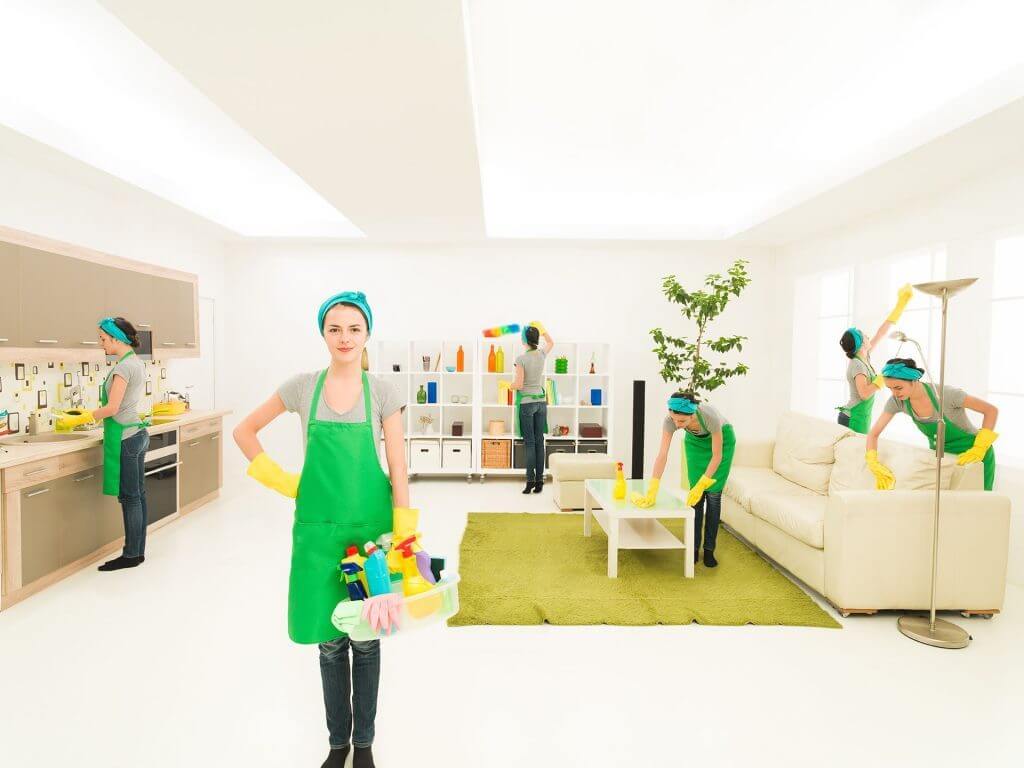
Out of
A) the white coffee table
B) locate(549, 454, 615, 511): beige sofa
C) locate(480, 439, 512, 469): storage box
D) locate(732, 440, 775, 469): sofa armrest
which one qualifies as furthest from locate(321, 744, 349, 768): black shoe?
locate(480, 439, 512, 469): storage box

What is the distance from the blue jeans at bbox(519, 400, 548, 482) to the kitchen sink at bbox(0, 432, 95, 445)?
3.82 meters

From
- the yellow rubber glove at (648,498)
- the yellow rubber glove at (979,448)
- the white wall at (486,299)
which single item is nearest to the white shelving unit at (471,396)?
the white wall at (486,299)

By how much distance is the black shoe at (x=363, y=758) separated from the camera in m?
2.06

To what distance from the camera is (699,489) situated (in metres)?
4.07

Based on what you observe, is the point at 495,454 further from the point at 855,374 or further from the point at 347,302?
the point at 347,302

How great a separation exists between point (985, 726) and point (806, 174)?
4.49m

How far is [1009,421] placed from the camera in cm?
425

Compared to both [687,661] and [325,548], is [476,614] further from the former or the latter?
[325,548]

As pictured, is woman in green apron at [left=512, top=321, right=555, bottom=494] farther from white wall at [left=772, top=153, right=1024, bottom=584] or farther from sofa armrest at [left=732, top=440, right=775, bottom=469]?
white wall at [left=772, top=153, right=1024, bottom=584]

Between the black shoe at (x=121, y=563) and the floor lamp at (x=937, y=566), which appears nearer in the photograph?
the floor lamp at (x=937, y=566)

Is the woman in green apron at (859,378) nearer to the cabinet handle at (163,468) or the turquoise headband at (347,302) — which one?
the turquoise headband at (347,302)

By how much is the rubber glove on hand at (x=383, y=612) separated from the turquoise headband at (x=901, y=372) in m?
3.15

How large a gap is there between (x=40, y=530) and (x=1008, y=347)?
6484 millimetres

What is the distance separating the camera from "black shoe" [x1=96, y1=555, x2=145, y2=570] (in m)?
4.02
